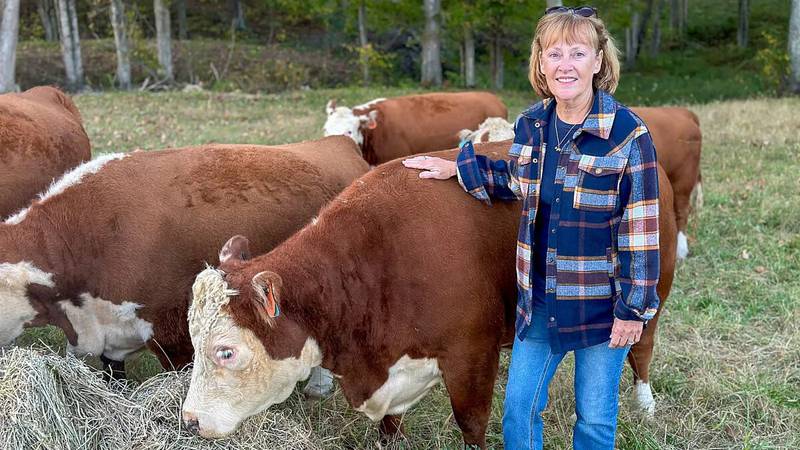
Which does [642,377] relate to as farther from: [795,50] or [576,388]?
[795,50]

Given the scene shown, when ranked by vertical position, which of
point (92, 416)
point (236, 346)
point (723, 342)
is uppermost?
point (236, 346)

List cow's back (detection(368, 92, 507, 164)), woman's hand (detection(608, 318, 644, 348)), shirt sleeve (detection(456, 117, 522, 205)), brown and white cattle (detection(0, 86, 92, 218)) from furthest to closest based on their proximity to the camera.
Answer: cow's back (detection(368, 92, 507, 164))
brown and white cattle (detection(0, 86, 92, 218))
shirt sleeve (detection(456, 117, 522, 205))
woman's hand (detection(608, 318, 644, 348))

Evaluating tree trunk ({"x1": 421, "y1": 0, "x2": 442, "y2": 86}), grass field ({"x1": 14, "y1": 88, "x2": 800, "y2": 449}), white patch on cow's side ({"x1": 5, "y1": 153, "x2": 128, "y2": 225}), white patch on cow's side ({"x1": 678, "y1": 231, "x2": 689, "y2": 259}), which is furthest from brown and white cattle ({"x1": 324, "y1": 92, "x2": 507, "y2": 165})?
tree trunk ({"x1": 421, "y1": 0, "x2": 442, "y2": 86})

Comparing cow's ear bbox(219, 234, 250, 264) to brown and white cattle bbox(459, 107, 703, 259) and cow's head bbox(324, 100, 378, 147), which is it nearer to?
brown and white cattle bbox(459, 107, 703, 259)

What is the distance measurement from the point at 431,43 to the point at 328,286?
72.3 ft

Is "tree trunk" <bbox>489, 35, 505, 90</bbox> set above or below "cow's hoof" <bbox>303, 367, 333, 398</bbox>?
above

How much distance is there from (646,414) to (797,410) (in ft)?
2.97

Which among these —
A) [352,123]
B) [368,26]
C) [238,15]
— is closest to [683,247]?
[352,123]

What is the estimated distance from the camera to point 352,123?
36.1ft

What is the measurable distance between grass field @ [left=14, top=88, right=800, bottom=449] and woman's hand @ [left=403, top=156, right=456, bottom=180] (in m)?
1.49

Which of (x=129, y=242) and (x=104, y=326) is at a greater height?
(x=129, y=242)

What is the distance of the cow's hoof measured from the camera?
467cm

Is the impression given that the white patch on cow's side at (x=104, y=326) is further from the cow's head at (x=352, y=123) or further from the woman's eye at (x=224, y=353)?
the cow's head at (x=352, y=123)

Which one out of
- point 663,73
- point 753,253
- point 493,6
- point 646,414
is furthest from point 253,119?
point 663,73
